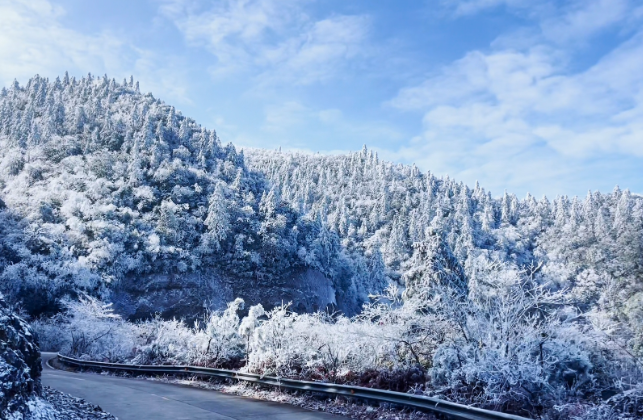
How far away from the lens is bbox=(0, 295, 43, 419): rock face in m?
Answer: 6.25

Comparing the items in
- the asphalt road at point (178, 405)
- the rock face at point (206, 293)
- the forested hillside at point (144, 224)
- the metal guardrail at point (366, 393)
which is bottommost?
the asphalt road at point (178, 405)

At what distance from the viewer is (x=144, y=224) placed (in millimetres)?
69062

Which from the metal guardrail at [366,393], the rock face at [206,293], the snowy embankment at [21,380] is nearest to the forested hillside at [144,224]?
the rock face at [206,293]

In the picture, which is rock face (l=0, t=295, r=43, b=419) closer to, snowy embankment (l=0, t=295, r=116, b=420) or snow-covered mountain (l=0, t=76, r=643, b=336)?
snowy embankment (l=0, t=295, r=116, b=420)

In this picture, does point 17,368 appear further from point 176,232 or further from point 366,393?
point 176,232

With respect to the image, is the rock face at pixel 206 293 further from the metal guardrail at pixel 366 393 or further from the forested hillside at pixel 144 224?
the metal guardrail at pixel 366 393

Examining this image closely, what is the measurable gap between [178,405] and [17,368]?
4.56 m

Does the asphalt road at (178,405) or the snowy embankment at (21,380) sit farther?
the asphalt road at (178,405)

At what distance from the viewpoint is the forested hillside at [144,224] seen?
56.8 m

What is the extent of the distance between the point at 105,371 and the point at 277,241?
2031 inches

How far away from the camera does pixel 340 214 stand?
13200 cm

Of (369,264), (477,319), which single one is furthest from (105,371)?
(369,264)

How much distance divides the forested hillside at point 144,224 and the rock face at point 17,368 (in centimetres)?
4976

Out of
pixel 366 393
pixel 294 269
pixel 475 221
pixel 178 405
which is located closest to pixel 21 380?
pixel 178 405
